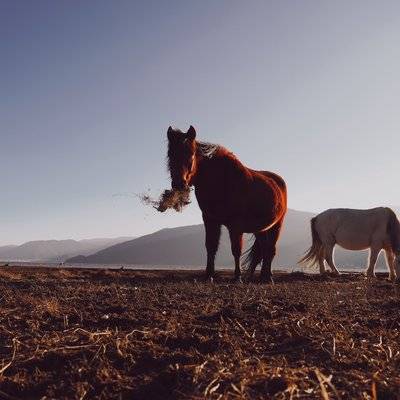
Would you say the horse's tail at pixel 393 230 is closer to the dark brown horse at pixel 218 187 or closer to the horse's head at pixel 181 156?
the dark brown horse at pixel 218 187

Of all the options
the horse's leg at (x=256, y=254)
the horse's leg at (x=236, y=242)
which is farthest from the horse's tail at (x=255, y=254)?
the horse's leg at (x=236, y=242)

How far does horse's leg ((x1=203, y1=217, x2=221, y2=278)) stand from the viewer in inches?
328

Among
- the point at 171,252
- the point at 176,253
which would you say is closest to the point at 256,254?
the point at 176,253

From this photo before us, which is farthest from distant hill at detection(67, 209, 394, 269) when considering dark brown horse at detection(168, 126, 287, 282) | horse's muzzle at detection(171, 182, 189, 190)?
horse's muzzle at detection(171, 182, 189, 190)

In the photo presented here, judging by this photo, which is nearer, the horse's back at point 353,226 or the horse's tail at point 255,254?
the horse's tail at point 255,254

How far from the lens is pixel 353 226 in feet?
49.9

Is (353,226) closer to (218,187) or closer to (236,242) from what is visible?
(236,242)

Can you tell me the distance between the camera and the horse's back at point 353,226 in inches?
567

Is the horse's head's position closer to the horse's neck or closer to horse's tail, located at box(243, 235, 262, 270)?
the horse's neck

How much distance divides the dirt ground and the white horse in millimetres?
10451

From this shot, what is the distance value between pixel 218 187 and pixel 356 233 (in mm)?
8482

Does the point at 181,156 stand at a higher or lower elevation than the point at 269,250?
higher

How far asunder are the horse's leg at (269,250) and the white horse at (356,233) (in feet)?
14.9

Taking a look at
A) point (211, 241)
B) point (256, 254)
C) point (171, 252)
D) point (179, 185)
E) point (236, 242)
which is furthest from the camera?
point (171, 252)
